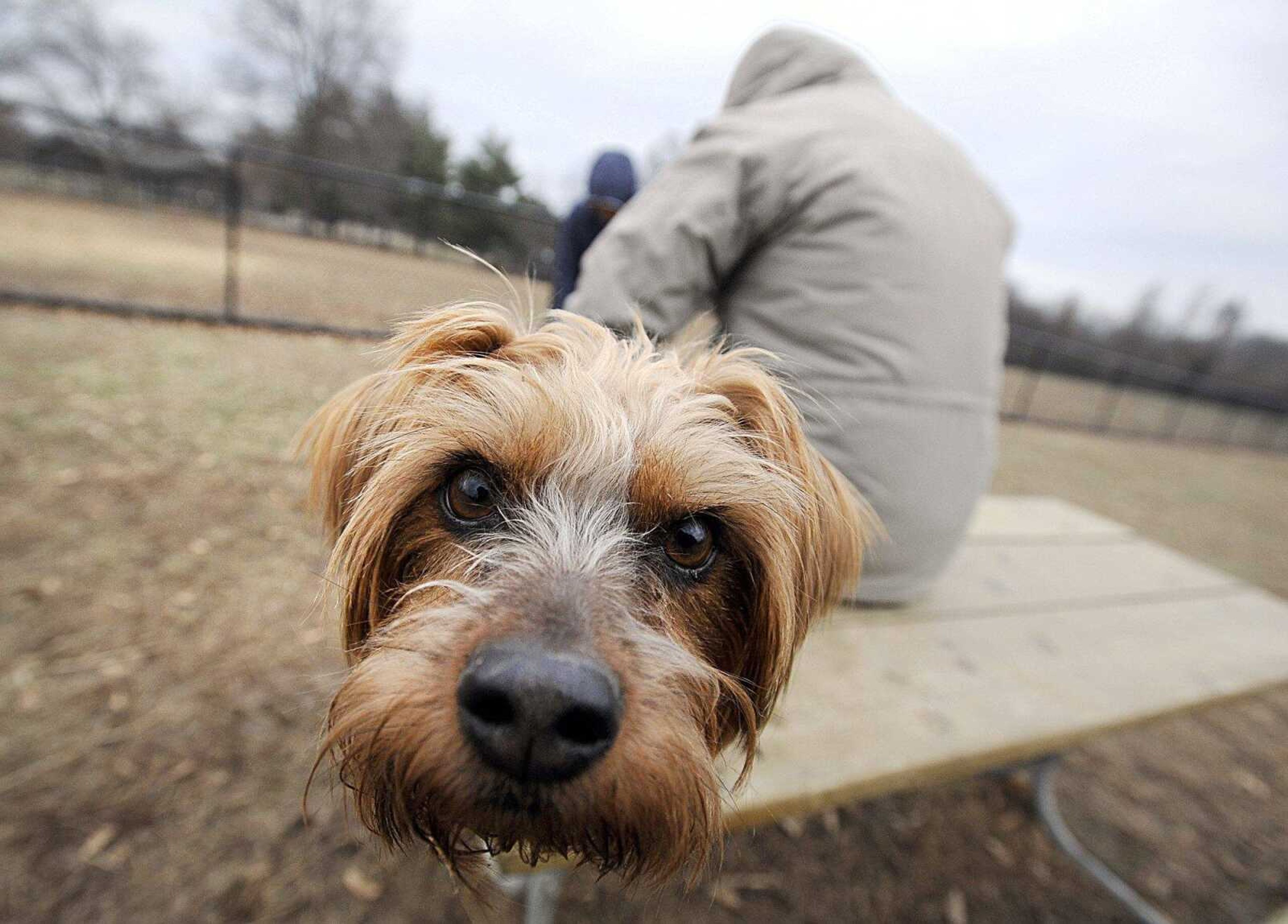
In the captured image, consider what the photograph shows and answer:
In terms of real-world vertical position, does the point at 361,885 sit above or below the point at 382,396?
below

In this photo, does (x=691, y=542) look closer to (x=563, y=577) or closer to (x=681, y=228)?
(x=563, y=577)

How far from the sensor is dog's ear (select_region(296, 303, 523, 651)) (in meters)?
1.48

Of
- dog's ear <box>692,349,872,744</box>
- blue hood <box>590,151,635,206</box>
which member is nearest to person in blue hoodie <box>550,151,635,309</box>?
blue hood <box>590,151,635,206</box>

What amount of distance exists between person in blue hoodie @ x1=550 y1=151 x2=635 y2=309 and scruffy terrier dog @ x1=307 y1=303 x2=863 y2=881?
4.15 ft

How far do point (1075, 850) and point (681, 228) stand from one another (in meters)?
3.29

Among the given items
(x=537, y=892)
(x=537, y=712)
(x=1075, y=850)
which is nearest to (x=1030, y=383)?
(x=1075, y=850)

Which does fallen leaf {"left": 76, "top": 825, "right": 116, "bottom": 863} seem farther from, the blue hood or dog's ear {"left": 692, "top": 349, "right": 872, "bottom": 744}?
the blue hood

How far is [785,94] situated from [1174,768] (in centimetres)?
427

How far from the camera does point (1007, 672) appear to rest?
234 centimetres

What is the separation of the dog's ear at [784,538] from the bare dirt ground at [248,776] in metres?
0.55

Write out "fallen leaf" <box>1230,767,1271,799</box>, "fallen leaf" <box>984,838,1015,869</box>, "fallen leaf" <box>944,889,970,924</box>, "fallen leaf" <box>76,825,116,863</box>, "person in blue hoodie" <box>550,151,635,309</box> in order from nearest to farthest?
1. "fallen leaf" <box>76,825,116,863</box>
2. "fallen leaf" <box>944,889,970,924</box>
3. "person in blue hoodie" <box>550,151,635,309</box>
4. "fallen leaf" <box>984,838,1015,869</box>
5. "fallen leaf" <box>1230,767,1271,799</box>

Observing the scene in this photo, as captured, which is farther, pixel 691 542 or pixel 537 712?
pixel 691 542

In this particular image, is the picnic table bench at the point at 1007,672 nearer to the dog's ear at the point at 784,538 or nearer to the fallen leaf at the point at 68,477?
the dog's ear at the point at 784,538

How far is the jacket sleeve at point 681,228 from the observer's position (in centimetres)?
211
